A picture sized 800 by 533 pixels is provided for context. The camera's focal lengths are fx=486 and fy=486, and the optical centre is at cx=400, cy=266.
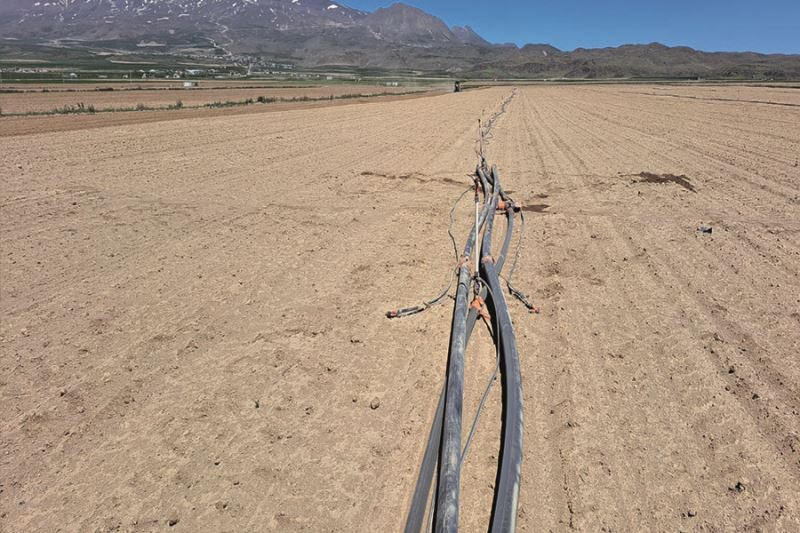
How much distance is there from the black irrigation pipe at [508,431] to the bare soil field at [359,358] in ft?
0.57

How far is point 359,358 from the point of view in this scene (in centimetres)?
432

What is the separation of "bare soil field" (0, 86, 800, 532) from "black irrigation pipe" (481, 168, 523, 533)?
17cm

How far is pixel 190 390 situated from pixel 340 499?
1661mm

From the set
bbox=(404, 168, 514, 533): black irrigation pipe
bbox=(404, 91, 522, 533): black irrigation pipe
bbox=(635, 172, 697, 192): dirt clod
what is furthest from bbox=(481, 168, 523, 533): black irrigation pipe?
bbox=(635, 172, 697, 192): dirt clod

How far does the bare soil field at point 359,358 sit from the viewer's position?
9.64 ft

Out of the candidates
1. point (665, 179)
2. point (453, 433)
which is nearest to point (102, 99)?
point (665, 179)

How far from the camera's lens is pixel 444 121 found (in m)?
23.1

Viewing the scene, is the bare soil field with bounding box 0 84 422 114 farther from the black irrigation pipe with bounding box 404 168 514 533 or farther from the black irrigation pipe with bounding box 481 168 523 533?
the black irrigation pipe with bounding box 404 168 514 533

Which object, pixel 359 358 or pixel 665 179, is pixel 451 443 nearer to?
pixel 359 358

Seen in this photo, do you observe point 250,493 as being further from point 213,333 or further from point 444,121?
point 444,121

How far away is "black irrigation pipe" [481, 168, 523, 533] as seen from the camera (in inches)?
103

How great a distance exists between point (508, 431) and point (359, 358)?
5.17 feet

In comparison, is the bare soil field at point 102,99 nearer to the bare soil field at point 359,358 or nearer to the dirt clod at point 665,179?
the bare soil field at point 359,358

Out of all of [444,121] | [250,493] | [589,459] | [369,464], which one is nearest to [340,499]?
[369,464]
